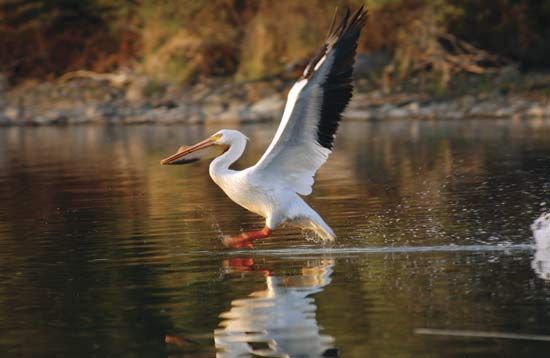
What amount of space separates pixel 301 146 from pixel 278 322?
9.58 ft

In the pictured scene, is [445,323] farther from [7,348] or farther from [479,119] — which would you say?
[479,119]

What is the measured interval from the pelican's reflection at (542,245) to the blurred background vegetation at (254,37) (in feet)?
57.7

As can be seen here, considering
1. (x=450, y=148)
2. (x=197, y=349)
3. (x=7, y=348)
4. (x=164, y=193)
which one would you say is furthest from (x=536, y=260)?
(x=450, y=148)

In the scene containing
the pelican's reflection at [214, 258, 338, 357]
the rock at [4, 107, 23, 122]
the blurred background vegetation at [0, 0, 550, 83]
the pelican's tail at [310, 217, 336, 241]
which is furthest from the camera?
the rock at [4, 107, 23, 122]

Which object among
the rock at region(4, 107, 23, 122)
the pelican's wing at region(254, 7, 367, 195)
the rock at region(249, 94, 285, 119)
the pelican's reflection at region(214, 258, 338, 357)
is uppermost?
the pelican's wing at region(254, 7, 367, 195)

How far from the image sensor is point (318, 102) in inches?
384

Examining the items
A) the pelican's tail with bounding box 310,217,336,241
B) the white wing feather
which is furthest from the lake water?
the white wing feather

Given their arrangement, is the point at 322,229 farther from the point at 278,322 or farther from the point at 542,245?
the point at 278,322

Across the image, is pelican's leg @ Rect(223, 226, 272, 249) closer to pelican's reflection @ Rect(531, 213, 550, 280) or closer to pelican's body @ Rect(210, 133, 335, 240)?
pelican's body @ Rect(210, 133, 335, 240)

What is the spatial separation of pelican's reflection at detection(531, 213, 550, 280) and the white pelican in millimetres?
1506

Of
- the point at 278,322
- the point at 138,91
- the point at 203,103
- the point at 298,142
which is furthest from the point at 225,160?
the point at 138,91

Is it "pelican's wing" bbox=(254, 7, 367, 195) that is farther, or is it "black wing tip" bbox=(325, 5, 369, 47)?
"black wing tip" bbox=(325, 5, 369, 47)

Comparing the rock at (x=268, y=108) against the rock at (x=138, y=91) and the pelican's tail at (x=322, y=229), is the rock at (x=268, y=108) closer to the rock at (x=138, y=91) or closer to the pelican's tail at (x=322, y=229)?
the rock at (x=138, y=91)

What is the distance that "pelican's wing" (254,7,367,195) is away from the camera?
9.71 metres
